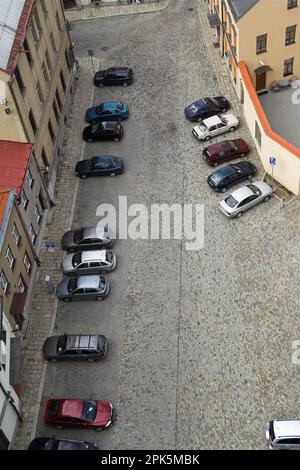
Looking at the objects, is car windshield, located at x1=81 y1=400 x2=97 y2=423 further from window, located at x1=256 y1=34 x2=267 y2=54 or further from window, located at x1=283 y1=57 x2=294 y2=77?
window, located at x1=283 y1=57 x2=294 y2=77

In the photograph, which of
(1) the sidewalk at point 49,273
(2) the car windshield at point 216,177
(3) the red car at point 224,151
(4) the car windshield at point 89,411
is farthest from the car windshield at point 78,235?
(4) the car windshield at point 89,411

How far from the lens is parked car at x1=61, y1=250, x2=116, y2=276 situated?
4078cm

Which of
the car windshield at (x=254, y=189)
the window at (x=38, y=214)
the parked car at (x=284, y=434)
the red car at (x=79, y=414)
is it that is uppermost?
the car windshield at (x=254, y=189)

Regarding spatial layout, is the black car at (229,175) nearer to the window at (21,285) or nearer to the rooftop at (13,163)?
the rooftop at (13,163)

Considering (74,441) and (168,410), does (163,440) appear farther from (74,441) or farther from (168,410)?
(74,441)

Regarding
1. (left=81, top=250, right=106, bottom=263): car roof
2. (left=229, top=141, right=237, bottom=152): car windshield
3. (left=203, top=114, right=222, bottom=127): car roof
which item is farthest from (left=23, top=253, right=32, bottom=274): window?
(left=203, top=114, right=222, bottom=127): car roof

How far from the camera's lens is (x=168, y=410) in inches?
1353

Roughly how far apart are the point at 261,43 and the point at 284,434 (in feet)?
105

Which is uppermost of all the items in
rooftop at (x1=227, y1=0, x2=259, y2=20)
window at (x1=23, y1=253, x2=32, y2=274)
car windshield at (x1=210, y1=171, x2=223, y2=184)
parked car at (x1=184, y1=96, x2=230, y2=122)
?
rooftop at (x1=227, y1=0, x2=259, y2=20)

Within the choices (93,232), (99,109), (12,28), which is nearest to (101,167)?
(93,232)

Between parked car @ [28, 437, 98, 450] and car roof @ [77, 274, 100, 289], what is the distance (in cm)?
1056

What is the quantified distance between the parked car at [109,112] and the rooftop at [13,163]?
13.0m

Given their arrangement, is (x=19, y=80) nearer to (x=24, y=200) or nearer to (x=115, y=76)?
(x=24, y=200)

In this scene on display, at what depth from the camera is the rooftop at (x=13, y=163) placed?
3881cm
